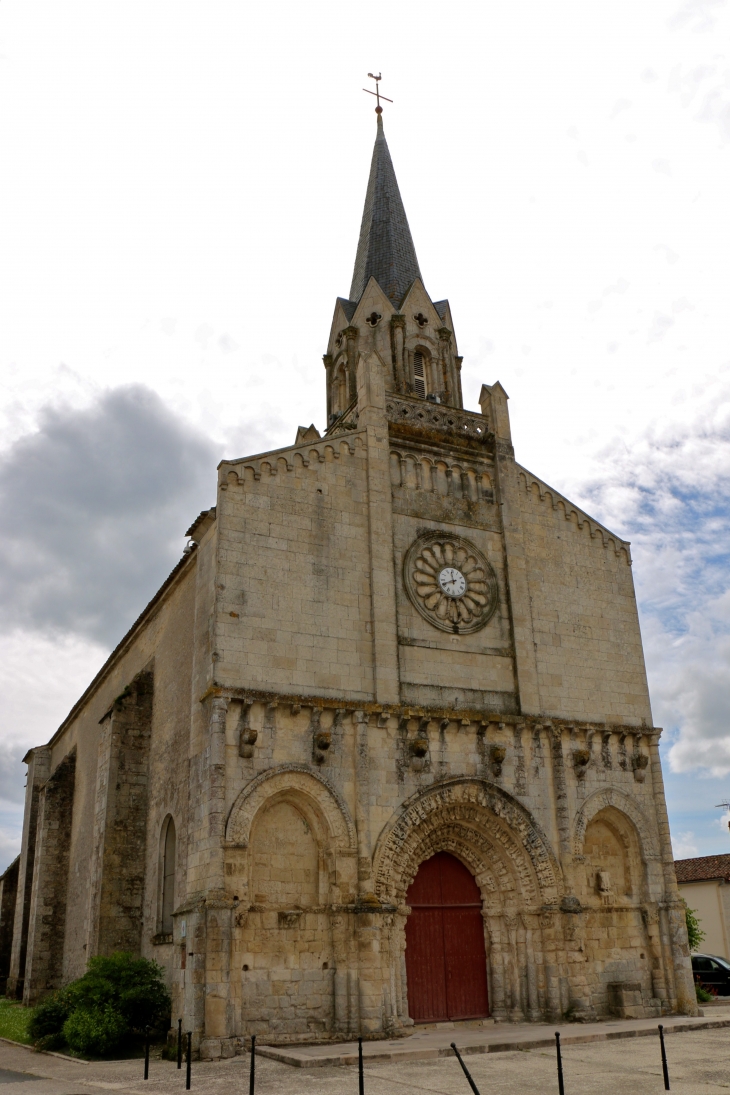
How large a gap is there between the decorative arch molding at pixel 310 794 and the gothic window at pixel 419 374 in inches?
468

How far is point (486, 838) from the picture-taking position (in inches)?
792

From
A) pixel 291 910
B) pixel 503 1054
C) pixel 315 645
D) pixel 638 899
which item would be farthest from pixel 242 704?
pixel 638 899

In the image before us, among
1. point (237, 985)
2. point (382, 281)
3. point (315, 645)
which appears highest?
point (382, 281)

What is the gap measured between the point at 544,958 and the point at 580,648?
7.21m

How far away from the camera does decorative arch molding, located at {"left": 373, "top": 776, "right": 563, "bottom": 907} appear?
1903cm

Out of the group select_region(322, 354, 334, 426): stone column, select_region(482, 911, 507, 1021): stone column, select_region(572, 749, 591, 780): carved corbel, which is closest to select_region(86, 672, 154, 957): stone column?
select_region(482, 911, 507, 1021): stone column

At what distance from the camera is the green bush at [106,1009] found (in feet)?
53.1

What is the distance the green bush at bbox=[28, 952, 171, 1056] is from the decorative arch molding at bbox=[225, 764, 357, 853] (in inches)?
155

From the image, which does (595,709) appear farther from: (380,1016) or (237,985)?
(237,985)

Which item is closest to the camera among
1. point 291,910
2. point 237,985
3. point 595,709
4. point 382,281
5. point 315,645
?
point 237,985

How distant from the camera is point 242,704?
17.7 metres

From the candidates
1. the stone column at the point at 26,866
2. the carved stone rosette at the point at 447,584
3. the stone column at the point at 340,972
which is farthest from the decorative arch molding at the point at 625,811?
the stone column at the point at 26,866

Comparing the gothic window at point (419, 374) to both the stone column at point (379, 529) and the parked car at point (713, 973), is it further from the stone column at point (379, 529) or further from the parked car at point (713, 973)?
the parked car at point (713, 973)

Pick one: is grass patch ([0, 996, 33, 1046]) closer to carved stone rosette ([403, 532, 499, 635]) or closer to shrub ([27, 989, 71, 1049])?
shrub ([27, 989, 71, 1049])
